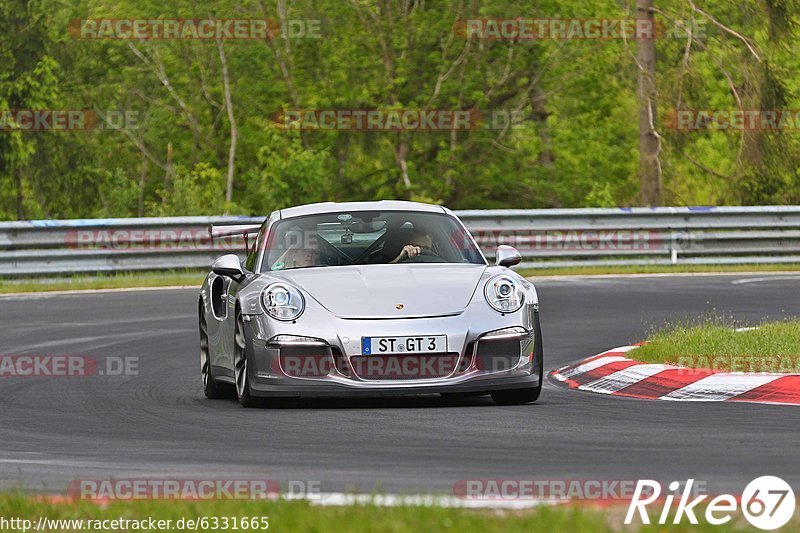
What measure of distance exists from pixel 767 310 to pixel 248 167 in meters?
22.2

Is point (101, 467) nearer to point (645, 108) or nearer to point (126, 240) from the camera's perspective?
point (126, 240)

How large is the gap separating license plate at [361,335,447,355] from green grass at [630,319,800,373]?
7.29ft

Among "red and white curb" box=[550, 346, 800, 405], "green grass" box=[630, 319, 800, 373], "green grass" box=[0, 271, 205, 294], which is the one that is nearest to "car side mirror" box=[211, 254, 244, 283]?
"red and white curb" box=[550, 346, 800, 405]

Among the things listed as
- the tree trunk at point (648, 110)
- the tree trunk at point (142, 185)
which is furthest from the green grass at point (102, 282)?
the tree trunk at point (142, 185)

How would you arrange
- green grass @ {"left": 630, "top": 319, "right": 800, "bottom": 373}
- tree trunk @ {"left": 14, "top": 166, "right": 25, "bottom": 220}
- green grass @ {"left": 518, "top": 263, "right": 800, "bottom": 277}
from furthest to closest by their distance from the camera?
1. tree trunk @ {"left": 14, "top": 166, "right": 25, "bottom": 220}
2. green grass @ {"left": 518, "top": 263, "right": 800, "bottom": 277}
3. green grass @ {"left": 630, "top": 319, "right": 800, "bottom": 373}

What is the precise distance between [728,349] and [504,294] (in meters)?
2.26

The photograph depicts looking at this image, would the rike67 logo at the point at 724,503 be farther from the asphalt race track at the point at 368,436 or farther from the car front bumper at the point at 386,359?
the car front bumper at the point at 386,359

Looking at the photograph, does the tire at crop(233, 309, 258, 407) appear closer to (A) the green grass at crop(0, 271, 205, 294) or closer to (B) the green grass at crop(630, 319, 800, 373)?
(B) the green grass at crop(630, 319, 800, 373)

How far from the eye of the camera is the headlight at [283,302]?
407 inches

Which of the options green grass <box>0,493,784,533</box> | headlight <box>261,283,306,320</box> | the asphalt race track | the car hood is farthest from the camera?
headlight <box>261,283,306,320</box>

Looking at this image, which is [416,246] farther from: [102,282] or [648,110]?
[648,110]

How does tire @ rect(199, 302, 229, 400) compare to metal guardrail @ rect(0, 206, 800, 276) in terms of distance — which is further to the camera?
metal guardrail @ rect(0, 206, 800, 276)

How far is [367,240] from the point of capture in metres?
11.5

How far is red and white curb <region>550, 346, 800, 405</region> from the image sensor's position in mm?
10391
